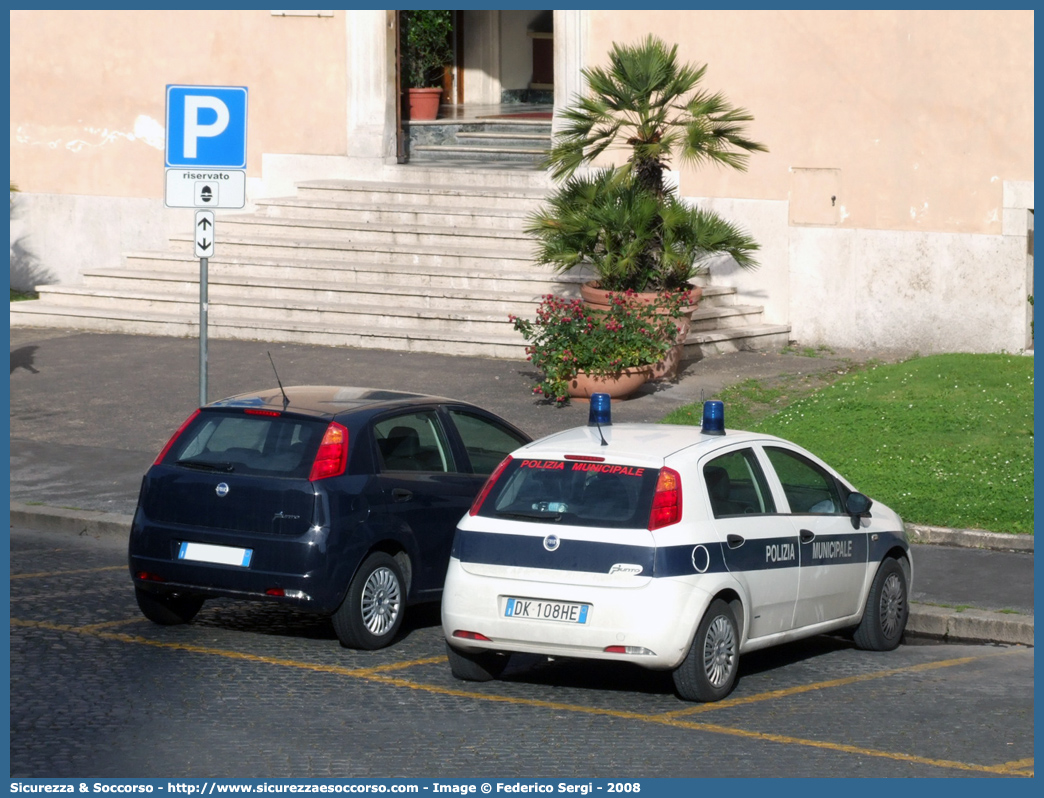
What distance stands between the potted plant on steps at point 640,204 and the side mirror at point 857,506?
26.7ft

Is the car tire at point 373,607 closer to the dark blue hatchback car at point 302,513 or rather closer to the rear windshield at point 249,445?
the dark blue hatchback car at point 302,513

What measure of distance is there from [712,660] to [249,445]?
308 centimetres

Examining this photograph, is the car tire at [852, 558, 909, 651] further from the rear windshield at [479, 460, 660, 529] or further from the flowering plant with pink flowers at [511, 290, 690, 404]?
the flowering plant with pink flowers at [511, 290, 690, 404]

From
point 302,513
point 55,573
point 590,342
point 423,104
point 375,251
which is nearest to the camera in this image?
point 302,513

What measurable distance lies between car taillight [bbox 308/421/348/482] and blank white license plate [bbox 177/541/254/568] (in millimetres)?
605

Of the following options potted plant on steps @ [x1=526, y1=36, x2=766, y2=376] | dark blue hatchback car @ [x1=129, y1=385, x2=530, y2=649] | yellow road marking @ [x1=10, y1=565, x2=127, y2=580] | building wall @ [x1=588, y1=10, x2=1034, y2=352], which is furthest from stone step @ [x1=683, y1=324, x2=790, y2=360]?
dark blue hatchback car @ [x1=129, y1=385, x2=530, y2=649]

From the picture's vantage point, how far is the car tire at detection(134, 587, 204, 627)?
9609 millimetres

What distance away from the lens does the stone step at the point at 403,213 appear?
2161cm

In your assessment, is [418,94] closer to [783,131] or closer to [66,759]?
[783,131]

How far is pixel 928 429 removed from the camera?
578 inches

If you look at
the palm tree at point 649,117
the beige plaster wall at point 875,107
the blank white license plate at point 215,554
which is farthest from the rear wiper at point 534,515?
the beige plaster wall at point 875,107

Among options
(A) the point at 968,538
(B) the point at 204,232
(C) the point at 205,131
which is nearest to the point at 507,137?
(C) the point at 205,131

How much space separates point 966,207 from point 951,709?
40.7 ft

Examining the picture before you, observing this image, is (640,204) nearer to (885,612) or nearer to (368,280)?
(368,280)
